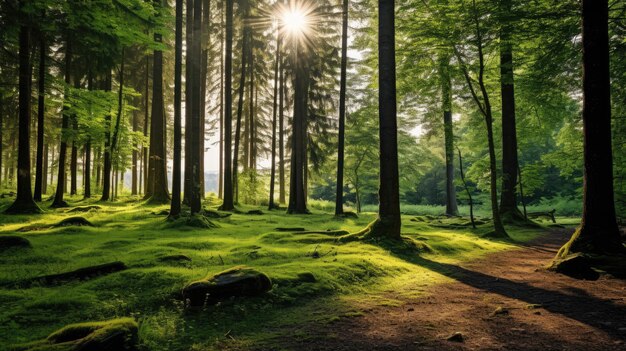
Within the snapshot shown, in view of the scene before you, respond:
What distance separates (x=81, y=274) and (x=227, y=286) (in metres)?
2.66

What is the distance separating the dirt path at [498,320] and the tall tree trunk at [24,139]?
46.3ft

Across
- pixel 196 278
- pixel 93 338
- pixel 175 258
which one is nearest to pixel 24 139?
pixel 175 258

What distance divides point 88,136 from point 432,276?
22.9m

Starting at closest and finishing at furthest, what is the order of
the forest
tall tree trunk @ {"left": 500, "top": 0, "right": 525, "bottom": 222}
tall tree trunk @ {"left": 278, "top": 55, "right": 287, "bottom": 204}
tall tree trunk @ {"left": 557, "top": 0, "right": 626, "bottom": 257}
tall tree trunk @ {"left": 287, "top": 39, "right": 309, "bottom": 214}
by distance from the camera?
the forest < tall tree trunk @ {"left": 557, "top": 0, "right": 626, "bottom": 257} < tall tree trunk @ {"left": 500, "top": 0, "right": 525, "bottom": 222} < tall tree trunk @ {"left": 287, "top": 39, "right": 309, "bottom": 214} < tall tree trunk @ {"left": 278, "top": 55, "right": 287, "bottom": 204}

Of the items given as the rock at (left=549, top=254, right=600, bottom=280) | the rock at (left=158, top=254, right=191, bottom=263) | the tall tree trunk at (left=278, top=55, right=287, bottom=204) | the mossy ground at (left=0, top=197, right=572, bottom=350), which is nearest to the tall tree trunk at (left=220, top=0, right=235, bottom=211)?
the tall tree trunk at (left=278, top=55, right=287, bottom=204)

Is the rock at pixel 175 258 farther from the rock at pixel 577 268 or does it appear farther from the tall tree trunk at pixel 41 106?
the tall tree trunk at pixel 41 106

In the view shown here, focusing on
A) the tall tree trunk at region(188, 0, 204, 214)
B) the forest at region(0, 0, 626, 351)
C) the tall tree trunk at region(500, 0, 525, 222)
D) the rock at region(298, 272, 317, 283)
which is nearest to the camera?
the forest at region(0, 0, 626, 351)

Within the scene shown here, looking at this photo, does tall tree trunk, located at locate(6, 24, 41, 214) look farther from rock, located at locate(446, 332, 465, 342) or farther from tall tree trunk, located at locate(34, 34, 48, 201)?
rock, located at locate(446, 332, 465, 342)

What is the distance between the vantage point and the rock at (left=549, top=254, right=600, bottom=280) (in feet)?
21.2

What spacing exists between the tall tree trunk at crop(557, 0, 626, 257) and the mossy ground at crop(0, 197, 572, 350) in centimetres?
302

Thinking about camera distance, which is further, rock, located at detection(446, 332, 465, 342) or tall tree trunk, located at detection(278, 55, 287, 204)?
tall tree trunk, located at detection(278, 55, 287, 204)

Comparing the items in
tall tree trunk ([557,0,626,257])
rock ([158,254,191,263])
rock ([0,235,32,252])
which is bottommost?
rock ([158,254,191,263])

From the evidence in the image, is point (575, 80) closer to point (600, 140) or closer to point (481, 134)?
point (481, 134)

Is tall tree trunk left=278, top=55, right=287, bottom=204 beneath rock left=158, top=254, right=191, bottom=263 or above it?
above
